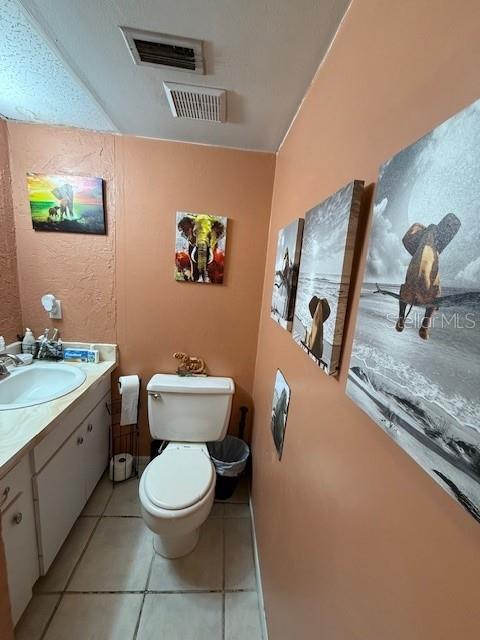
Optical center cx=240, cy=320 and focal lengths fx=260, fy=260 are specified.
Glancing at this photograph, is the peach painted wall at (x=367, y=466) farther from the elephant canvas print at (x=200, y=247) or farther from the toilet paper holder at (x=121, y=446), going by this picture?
the toilet paper holder at (x=121, y=446)

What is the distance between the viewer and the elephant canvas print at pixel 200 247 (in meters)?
1.63

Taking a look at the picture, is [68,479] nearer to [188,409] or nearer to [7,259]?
[188,409]

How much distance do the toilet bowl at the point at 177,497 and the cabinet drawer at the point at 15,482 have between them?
0.49 m

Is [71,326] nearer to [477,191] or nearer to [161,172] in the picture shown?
[161,172]

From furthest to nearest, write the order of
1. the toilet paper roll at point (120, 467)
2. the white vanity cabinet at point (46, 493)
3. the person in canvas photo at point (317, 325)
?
the toilet paper roll at point (120, 467)
the white vanity cabinet at point (46, 493)
the person in canvas photo at point (317, 325)

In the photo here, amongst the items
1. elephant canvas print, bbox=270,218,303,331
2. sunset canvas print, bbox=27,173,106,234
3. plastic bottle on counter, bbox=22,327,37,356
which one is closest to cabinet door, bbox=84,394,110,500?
plastic bottle on counter, bbox=22,327,37,356

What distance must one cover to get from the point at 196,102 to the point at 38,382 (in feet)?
5.58

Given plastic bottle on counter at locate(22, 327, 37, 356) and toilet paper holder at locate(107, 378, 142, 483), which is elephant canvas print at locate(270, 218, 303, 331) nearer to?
toilet paper holder at locate(107, 378, 142, 483)

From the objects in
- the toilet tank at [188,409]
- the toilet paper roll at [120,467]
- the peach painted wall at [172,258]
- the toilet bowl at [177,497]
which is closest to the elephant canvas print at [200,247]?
the peach painted wall at [172,258]

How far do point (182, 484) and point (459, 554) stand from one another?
4.13 ft

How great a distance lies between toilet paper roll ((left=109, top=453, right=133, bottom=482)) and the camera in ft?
5.80

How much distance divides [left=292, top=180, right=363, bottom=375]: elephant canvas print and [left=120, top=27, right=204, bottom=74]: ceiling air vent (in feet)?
2.33

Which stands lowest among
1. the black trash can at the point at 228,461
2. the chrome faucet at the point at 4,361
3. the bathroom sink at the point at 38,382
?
the black trash can at the point at 228,461

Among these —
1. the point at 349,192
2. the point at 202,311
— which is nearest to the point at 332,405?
the point at 349,192
